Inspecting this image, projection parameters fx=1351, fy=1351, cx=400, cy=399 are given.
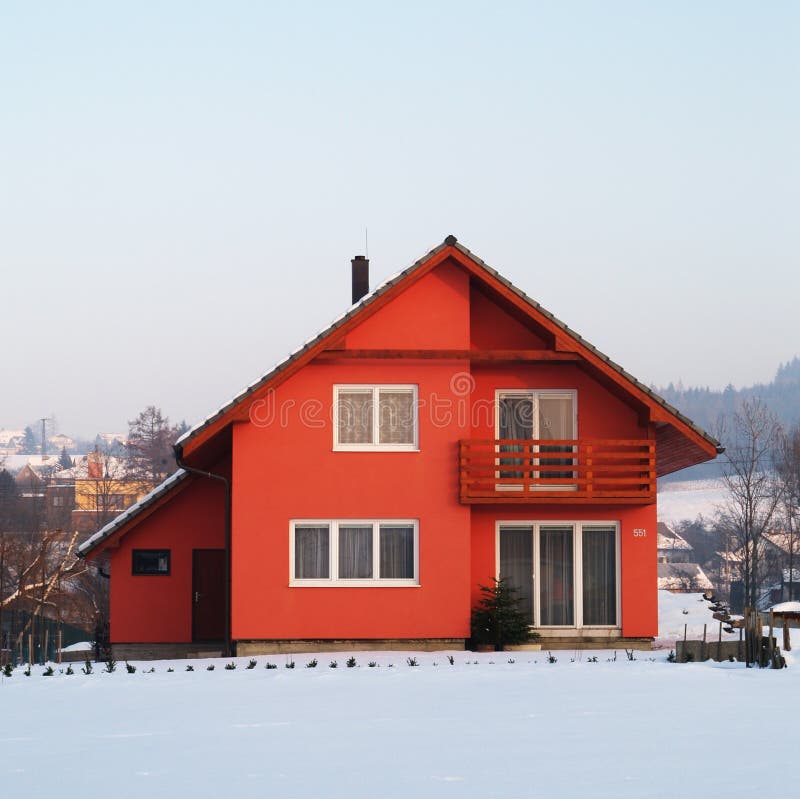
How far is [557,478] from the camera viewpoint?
23047mm

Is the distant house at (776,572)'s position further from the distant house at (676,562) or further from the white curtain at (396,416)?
the white curtain at (396,416)

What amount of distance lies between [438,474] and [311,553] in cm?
252

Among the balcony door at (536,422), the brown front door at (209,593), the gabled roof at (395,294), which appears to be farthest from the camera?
the brown front door at (209,593)

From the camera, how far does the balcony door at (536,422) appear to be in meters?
23.6

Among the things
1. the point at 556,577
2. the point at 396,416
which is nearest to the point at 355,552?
the point at 396,416

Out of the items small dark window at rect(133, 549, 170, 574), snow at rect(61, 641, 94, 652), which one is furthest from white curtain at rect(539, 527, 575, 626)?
snow at rect(61, 641, 94, 652)

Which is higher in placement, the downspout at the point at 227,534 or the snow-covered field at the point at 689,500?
the snow-covered field at the point at 689,500

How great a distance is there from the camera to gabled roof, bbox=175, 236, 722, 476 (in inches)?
866

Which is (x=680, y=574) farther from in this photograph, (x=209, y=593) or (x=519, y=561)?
(x=519, y=561)

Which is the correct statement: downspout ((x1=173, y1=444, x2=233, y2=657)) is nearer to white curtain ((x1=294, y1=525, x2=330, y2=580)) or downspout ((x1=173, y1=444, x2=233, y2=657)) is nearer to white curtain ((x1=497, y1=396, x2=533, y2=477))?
white curtain ((x1=294, y1=525, x2=330, y2=580))

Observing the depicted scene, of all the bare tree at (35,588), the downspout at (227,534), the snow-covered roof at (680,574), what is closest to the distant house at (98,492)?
the bare tree at (35,588)

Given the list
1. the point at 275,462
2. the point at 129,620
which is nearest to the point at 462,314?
the point at 275,462

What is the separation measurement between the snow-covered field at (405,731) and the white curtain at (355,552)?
3177 mm

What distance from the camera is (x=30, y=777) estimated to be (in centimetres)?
1093
